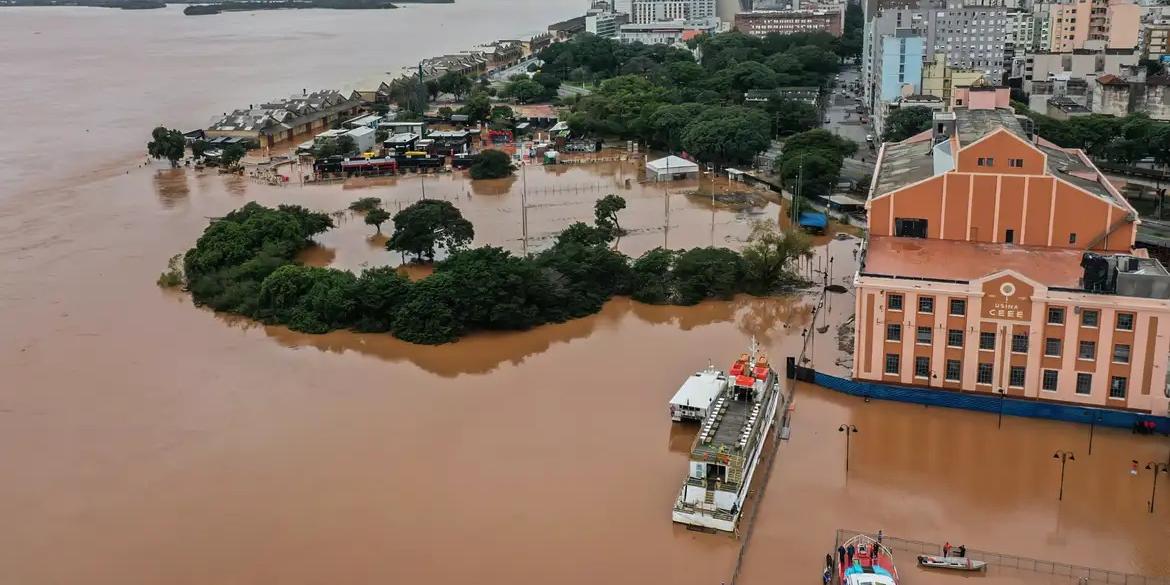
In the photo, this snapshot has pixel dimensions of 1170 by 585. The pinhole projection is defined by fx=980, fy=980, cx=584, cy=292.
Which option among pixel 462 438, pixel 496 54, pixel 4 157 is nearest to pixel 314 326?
pixel 462 438

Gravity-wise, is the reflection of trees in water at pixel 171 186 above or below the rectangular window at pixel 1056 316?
above

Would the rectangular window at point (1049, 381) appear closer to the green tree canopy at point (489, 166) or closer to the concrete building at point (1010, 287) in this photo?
the concrete building at point (1010, 287)

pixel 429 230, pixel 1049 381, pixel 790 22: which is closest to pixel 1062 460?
pixel 1049 381

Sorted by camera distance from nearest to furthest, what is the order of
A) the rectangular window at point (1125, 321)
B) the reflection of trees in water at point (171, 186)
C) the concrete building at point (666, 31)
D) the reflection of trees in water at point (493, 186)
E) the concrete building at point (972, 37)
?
the rectangular window at point (1125, 321), the reflection of trees in water at point (171, 186), the reflection of trees in water at point (493, 186), the concrete building at point (972, 37), the concrete building at point (666, 31)

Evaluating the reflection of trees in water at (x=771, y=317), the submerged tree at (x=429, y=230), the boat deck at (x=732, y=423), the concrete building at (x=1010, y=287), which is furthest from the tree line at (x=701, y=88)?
the boat deck at (x=732, y=423)

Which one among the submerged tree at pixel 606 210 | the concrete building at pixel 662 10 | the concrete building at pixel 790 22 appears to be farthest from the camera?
the concrete building at pixel 662 10

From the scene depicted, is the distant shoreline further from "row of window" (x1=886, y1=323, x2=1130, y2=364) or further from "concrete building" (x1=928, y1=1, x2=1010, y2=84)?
"row of window" (x1=886, y1=323, x2=1130, y2=364)

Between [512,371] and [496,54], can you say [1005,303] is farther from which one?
[496,54]

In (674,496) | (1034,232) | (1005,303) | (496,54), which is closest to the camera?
(674,496)
